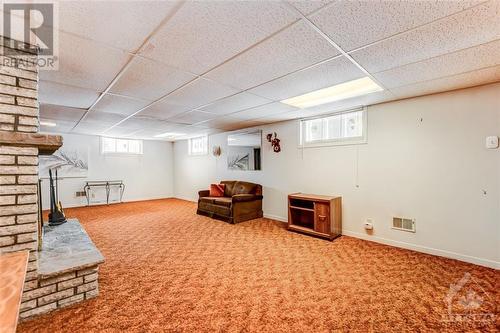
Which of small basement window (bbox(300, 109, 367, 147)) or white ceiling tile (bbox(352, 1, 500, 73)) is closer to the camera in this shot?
white ceiling tile (bbox(352, 1, 500, 73))

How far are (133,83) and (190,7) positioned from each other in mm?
1608

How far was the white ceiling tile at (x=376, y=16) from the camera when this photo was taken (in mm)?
1415

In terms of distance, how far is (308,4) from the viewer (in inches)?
55.2

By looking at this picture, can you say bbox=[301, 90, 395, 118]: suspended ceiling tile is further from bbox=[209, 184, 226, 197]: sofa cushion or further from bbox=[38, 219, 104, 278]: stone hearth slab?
bbox=[38, 219, 104, 278]: stone hearth slab

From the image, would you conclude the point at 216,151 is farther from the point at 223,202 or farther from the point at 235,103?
the point at 235,103

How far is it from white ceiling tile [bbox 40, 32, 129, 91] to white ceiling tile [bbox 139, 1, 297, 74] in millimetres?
369

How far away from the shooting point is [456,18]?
155cm

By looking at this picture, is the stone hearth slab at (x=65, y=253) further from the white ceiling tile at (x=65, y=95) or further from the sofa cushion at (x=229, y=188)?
the sofa cushion at (x=229, y=188)

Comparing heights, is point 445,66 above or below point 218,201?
above

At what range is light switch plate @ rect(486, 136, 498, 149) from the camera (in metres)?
2.67

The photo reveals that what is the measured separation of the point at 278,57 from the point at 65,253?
286 centimetres

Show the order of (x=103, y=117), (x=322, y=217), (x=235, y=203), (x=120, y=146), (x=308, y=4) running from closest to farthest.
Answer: (x=308, y=4)
(x=322, y=217)
(x=103, y=117)
(x=235, y=203)
(x=120, y=146)

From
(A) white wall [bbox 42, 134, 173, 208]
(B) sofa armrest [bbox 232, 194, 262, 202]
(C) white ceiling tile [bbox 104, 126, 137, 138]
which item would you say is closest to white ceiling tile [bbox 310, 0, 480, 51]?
(B) sofa armrest [bbox 232, 194, 262, 202]

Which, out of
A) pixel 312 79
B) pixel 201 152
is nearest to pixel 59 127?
pixel 201 152
